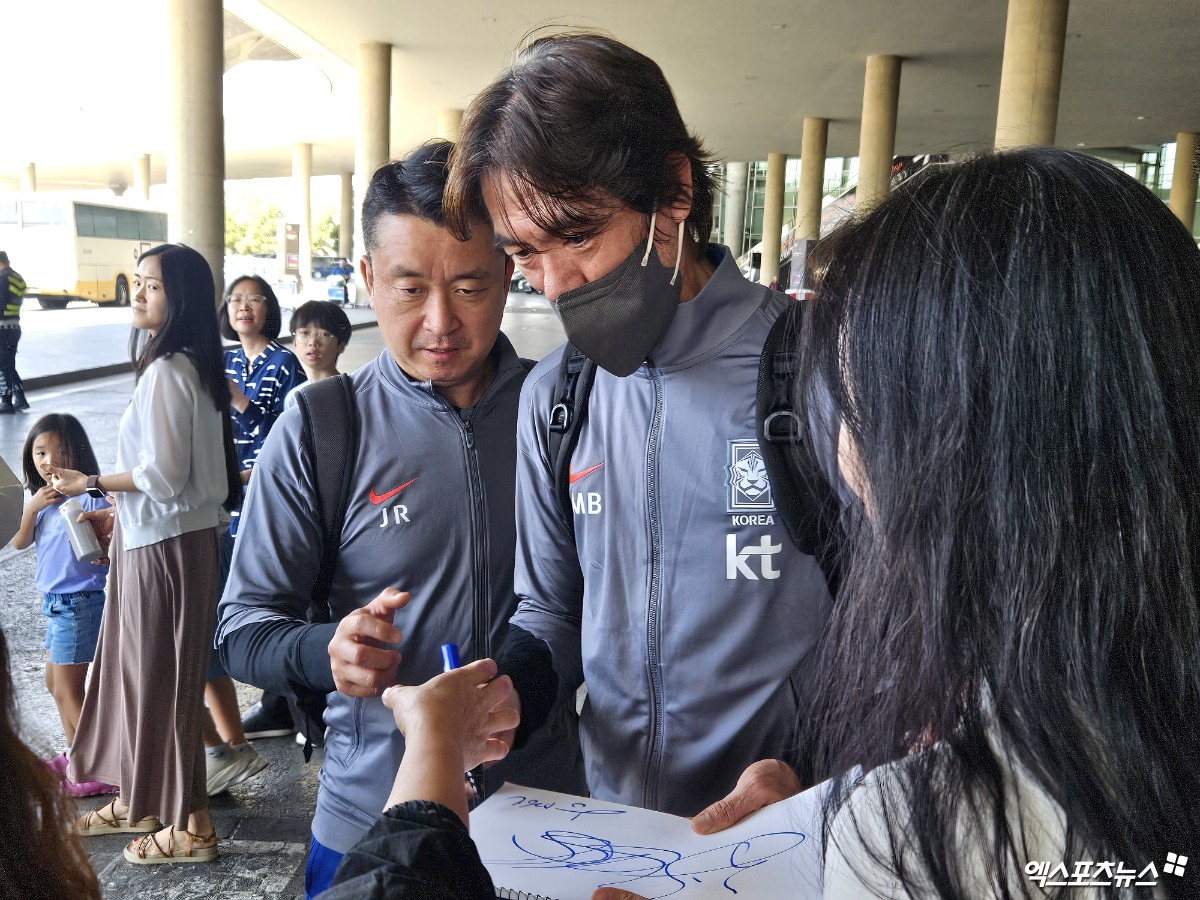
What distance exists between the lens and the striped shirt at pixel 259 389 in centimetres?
461

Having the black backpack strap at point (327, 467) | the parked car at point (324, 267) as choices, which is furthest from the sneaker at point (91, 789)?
the parked car at point (324, 267)

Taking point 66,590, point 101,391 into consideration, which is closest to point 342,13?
point 101,391

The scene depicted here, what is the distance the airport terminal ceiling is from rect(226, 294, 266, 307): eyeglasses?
19.8 feet

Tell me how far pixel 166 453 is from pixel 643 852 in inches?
101

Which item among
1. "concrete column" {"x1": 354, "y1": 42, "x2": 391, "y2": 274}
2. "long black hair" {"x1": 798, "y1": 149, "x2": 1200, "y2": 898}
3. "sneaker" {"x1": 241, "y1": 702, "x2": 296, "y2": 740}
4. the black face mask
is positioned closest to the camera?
"long black hair" {"x1": 798, "y1": 149, "x2": 1200, "y2": 898}

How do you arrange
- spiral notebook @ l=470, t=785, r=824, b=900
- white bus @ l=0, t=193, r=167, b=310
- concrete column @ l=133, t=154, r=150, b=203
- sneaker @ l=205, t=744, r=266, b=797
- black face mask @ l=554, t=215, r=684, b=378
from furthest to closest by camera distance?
concrete column @ l=133, t=154, r=150, b=203 → white bus @ l=0, t=193, r=167, b=310 → sneaker @ l=205, t=744, r=266, b=797 → black face mask @ l=554, t=215, r=684, b=378 → spiral notebook @ l=470, t=785, r=824, b=900

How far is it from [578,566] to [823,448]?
0.73m

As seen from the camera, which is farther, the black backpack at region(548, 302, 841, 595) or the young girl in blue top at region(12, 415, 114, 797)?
the young girl in blue top at region(12, 415, 114, 797)

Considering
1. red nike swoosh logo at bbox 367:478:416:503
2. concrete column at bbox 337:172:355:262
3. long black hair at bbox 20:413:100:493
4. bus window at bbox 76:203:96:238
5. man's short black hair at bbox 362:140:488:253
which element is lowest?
long black hair at bbox 20:413:100:493

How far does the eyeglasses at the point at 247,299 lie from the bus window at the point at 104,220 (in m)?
21.7

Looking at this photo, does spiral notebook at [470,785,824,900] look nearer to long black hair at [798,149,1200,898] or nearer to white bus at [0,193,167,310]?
long black hair at [798,149,1200,898]

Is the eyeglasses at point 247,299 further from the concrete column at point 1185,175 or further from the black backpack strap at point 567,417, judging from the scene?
the concrete column at point 1185,175

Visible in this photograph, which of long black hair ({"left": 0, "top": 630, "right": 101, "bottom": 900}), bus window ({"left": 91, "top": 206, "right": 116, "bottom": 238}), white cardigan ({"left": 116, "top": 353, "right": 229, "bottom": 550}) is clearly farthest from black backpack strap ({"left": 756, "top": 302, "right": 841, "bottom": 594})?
bus window ({"left": 91, "top": 206, "right": 116, "bottom": 238})

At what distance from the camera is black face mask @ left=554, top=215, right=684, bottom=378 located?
1494 millimetres
